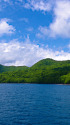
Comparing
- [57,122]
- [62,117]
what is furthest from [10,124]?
[62,117]

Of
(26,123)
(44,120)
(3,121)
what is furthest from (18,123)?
(44,120)

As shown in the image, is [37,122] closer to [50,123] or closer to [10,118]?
[50,123]

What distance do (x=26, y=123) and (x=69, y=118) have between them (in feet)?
41.2

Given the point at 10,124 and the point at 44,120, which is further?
the point at 44,120

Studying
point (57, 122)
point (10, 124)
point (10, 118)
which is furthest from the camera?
point (10, 118)

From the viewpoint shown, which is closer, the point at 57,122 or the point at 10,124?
the point at 10,124

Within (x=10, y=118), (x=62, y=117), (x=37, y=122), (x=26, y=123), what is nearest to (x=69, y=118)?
(x=62, y=117)

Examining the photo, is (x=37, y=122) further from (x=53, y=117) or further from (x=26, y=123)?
(x=53, y=117)

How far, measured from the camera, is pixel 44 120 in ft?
125

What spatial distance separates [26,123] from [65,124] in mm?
9072

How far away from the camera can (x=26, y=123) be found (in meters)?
35.1

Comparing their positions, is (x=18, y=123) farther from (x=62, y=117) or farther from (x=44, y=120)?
(x=62, y=117)

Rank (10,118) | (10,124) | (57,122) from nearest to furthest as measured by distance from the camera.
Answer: (10,124) < (57,122) < (10,118)

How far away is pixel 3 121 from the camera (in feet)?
121
